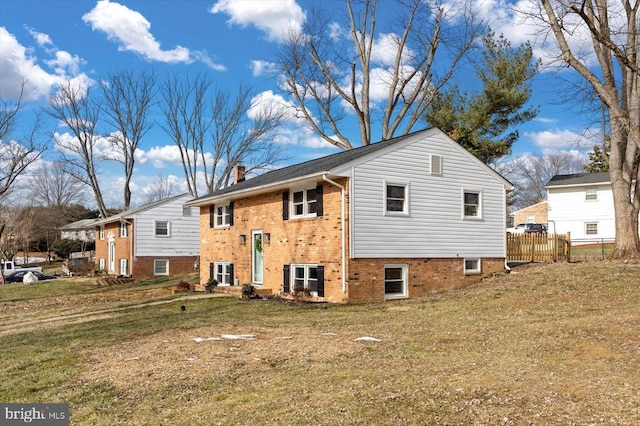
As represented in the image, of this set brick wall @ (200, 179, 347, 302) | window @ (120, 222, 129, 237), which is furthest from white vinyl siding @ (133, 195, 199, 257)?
brick wall @ (200, 179, 347, 302)

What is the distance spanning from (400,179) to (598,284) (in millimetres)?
6352

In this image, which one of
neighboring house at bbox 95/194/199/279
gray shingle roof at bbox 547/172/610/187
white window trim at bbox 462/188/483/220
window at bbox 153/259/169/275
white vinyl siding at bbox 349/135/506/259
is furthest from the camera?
gray shingle roof at bbox 547/172/610/187

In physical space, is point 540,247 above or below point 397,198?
below

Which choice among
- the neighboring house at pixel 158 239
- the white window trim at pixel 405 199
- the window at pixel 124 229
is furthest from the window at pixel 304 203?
the window at pixel 124 229

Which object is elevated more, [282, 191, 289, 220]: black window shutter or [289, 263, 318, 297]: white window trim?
[282, 191, 289, 220]: black window shutter

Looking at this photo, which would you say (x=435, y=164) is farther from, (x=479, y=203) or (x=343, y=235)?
(x=343, y=235)

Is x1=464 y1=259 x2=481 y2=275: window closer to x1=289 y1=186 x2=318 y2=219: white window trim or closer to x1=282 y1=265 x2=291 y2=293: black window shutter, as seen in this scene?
x1=289 y1=186 x2=318 y2=219: white window trim

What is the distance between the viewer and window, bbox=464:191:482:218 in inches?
765

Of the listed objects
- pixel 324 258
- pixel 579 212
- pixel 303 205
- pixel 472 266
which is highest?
pixel 579 212

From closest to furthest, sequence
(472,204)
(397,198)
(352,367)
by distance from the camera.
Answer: (352,367), (397,198), (472,204)

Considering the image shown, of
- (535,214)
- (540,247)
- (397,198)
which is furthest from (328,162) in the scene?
(535,214)

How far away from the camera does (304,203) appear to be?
18219mm

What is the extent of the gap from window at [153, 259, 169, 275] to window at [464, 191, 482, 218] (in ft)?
73.1

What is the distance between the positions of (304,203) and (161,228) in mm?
19787
